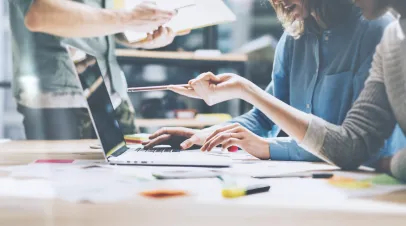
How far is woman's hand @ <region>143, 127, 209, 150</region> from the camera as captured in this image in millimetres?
1160

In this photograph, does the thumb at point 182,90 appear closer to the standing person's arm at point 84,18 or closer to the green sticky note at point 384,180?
the standing person's arm at point 84,18

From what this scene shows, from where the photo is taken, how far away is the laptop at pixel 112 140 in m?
0.95

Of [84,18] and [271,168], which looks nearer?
[271,168]

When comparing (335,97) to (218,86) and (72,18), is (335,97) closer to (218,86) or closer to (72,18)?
(218,86)

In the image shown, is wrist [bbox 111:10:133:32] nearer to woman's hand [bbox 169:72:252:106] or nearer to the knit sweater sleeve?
woman's hand [bbox 169:72:252:106]

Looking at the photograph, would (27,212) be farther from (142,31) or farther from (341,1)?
(341,1)

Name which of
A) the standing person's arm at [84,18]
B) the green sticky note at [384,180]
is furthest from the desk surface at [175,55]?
the green sticky note at [384,180]

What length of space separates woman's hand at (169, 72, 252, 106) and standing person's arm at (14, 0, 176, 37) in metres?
0.24

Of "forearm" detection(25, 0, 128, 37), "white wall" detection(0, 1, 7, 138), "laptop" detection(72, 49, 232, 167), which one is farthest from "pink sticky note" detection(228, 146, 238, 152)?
"white wall" detection(0, 1, 7, 138)

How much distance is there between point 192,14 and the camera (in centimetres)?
117

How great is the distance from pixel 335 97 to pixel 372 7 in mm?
263

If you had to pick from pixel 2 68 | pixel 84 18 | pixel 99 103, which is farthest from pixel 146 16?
pixel 2 68

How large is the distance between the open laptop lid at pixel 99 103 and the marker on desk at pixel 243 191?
1.31 feet

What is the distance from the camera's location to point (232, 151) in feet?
3.75
